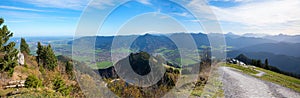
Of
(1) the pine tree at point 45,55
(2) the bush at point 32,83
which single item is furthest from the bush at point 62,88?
(1) the pine tree at point 45,55

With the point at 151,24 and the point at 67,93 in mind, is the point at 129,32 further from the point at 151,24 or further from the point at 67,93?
the point at 67,93

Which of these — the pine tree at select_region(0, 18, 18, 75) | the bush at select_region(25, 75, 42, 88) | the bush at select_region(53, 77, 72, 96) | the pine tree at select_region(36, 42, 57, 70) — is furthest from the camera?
the pine tree at select_region(36, 42, 57, 70)

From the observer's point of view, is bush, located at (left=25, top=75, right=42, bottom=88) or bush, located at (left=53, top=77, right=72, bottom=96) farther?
bush, located at (left=25, top=75, right=42, bottom=88)

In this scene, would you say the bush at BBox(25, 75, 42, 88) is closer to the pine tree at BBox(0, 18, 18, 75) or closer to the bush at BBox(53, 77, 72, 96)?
the bush at BBox(53, 77, 72, 96)

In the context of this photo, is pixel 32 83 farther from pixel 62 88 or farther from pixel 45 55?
pixel 45 55

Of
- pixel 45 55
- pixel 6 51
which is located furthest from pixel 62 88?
Result: pixel 45 55

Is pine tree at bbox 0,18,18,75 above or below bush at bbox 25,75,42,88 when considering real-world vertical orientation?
above

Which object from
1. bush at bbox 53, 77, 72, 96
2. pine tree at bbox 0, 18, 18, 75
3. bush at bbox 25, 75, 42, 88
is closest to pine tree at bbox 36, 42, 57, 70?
pine tree at bbox 0, 18, 18, 75

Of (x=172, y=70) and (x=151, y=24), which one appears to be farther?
(x=172, y=70)

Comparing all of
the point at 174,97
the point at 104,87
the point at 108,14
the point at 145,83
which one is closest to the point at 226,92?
the point at 174,97

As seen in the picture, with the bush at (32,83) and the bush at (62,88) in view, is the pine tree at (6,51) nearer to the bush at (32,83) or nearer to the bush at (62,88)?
the bush at (32,83)

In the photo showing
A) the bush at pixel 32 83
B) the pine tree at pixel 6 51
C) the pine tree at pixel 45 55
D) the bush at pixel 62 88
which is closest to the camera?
the bush at pixel 62 88
